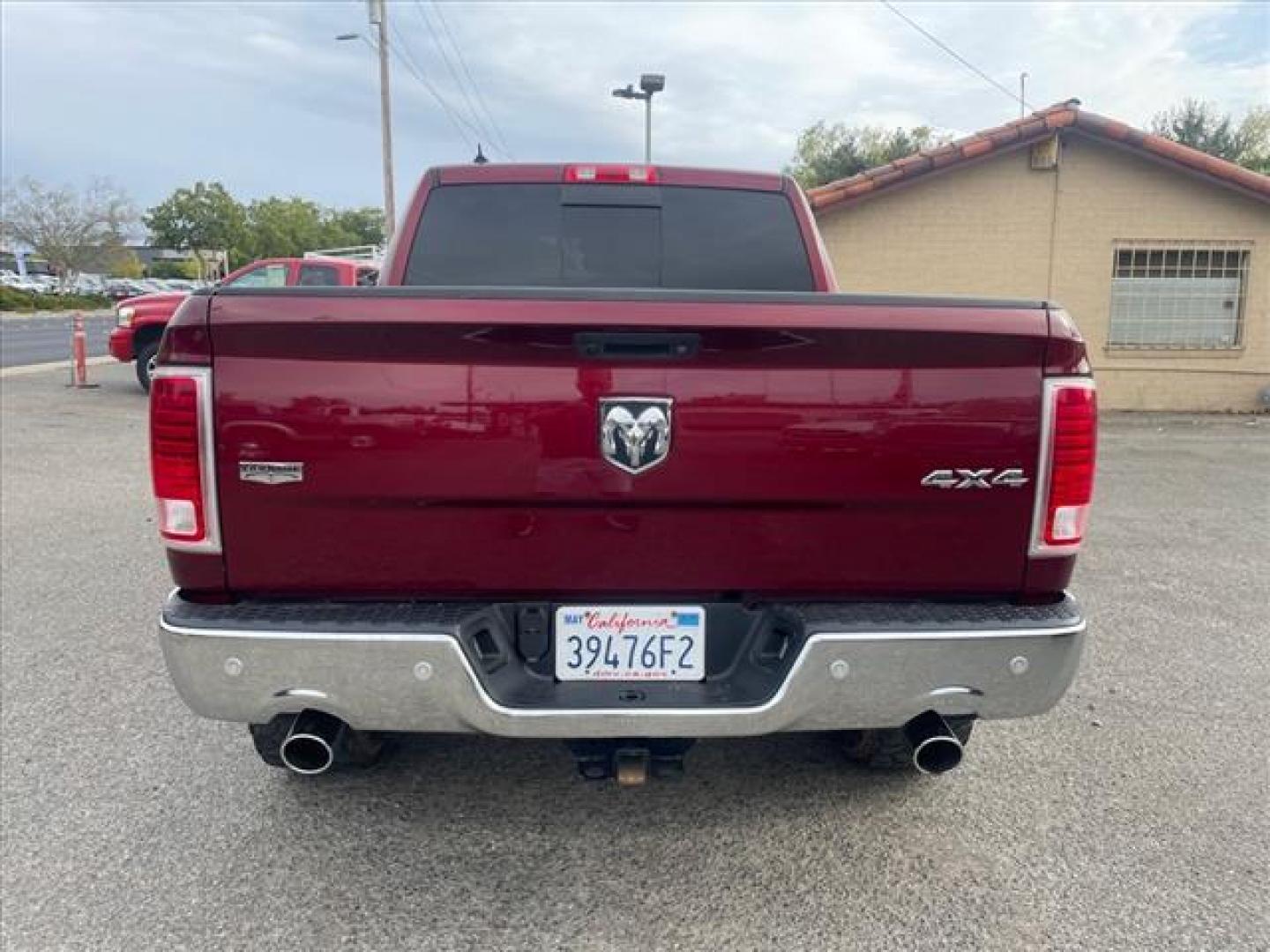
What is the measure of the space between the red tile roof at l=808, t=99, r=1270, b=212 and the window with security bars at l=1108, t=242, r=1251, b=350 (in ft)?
3.06

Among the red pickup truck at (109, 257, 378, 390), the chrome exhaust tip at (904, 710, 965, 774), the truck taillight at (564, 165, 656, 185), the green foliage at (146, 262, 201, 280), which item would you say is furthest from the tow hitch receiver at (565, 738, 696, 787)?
the green foliage at (146, 262, 201, 280)

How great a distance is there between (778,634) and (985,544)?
56 cm

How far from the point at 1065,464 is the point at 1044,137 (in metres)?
11.6

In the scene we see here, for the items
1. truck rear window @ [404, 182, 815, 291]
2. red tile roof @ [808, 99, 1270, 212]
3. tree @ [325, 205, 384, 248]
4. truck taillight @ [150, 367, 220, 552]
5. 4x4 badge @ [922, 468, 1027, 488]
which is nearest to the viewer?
truck taillight @ [150, 367, 220, 552]

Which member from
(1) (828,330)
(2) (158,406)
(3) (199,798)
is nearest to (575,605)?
(1) (828,330)

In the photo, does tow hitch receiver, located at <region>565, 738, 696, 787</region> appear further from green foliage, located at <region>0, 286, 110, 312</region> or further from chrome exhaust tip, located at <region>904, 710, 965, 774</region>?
green foliage, located at <region>0, 286, 110, 312</region>

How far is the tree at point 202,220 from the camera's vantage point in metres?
75.1

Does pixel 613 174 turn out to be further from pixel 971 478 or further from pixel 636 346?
pixel 971 478

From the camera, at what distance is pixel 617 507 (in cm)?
230

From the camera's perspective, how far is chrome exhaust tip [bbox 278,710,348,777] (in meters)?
2.43

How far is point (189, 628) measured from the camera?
2248 mm

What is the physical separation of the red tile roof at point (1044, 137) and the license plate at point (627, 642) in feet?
35.9

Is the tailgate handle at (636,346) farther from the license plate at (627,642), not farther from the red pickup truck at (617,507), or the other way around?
the license plate at (627,642)

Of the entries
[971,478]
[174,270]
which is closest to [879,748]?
[971,478]
